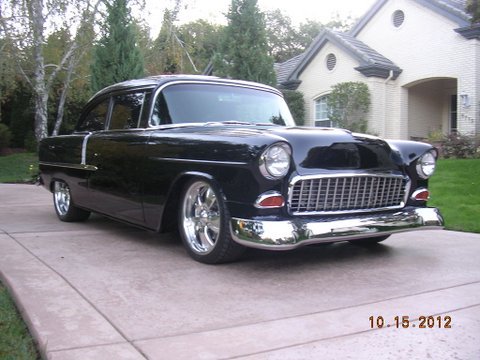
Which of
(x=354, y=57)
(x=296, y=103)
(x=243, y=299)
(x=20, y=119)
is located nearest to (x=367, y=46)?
(x=354, y=57)

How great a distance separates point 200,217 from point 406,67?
13.1 meters

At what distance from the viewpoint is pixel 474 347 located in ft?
8.94

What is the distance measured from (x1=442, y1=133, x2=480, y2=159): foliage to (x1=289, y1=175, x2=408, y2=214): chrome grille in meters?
8.70

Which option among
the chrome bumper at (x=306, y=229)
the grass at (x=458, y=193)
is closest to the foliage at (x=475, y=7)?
the grass at (x=458, y=193)

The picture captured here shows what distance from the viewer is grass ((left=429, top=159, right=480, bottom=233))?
262 inches

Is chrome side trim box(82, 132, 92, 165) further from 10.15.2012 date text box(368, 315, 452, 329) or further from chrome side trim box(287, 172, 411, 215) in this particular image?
10.15.2012 date text box(368, 315, 452, 329)

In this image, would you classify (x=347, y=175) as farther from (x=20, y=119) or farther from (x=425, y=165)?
(x=20, y=119)

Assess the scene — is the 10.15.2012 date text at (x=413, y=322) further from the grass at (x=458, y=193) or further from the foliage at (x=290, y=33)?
the foliage at (x=290, y=33)

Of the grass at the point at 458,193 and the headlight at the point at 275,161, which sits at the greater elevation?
the headlight at the point at 275,161

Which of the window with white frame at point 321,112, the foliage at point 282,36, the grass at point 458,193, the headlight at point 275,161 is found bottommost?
the grass at point 458,193

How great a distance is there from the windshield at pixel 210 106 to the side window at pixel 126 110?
33 centimetres

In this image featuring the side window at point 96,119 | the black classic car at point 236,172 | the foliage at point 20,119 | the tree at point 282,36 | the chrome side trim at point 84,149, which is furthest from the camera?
the tree at point 282,36

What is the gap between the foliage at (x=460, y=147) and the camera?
485 inches

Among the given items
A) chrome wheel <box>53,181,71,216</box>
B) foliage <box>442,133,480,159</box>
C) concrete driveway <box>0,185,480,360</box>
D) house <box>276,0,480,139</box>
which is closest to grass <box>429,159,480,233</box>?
concrete driveway <box>0,185,480,360</box>
